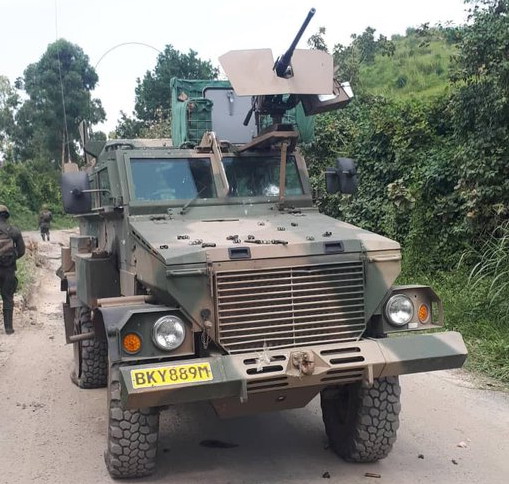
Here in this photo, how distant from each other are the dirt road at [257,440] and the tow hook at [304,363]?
874 mm

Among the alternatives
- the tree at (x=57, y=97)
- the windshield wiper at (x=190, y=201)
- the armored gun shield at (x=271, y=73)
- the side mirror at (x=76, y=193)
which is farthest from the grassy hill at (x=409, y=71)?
the side mirror at (x=76, y=193)

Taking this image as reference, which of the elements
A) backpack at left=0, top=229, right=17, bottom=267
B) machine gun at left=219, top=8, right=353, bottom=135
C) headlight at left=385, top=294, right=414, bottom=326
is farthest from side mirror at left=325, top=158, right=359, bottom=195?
backpack at left=0, top=229, right=17, bottom=267

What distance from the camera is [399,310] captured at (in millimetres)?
4500

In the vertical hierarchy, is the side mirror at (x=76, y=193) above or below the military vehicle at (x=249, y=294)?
above

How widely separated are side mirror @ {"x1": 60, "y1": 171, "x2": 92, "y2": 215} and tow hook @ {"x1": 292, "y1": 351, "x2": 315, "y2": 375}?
96.1 inches

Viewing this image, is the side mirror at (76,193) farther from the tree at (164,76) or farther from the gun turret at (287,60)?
the tree at (164,76)

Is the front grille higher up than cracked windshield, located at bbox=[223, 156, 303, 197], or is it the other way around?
cracked windshield, located at bbox=[223, 156, 303, 197]

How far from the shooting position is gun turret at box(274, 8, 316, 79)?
16.0ft

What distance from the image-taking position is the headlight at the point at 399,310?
A: 14.7ft

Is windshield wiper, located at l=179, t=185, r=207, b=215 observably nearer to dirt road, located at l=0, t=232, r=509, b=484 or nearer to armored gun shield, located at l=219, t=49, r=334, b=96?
armored gun shield, located at l=219, t=49, r=334, b=96

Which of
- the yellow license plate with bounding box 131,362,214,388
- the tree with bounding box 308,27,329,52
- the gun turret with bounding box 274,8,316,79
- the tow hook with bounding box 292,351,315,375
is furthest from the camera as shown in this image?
the tree with bounding box 308,27,329,52

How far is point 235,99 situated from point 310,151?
25.8 feet

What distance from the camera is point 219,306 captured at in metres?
4.08

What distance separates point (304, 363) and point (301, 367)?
1.2 inches
